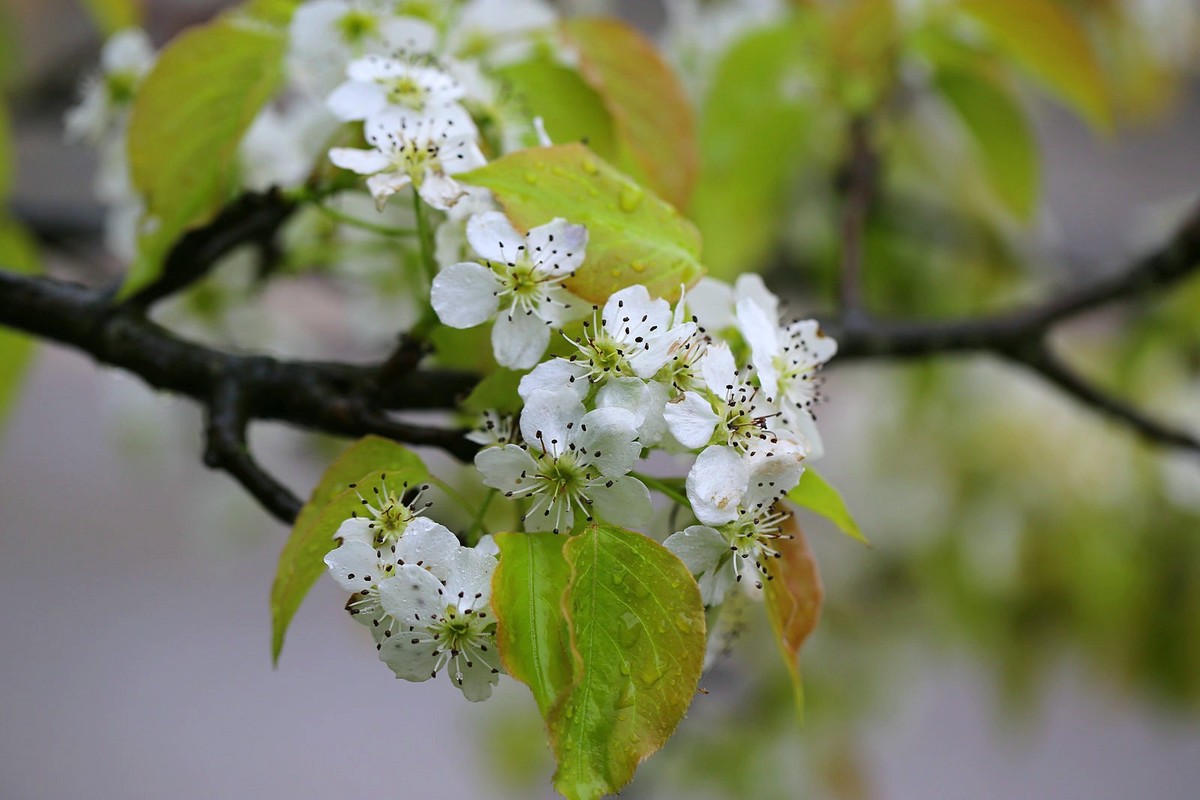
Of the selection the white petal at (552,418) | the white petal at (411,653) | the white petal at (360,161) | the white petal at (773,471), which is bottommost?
the white petal at (411,653)

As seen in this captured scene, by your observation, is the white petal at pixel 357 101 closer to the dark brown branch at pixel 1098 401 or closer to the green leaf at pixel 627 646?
the green leaf at pixel 627 646

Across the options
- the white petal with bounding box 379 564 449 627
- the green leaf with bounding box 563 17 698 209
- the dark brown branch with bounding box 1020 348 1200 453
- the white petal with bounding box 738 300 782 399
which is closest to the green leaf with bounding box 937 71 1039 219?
the dark brown branch with bounding box 1020 348 1200 453

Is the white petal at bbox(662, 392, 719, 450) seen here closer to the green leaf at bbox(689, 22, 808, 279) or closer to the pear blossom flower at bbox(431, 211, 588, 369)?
the pear blossom flower at bbox(431, 211, 588, 369)

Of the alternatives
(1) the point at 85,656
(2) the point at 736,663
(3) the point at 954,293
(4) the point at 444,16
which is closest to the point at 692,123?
(4) the point at 444,16

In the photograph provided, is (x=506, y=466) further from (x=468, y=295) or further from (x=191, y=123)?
(x=191, y=123)

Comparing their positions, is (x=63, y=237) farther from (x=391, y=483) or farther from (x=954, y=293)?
(x=954, y=293)

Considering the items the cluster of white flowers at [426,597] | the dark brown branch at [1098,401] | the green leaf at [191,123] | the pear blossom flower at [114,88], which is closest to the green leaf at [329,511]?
the cluster of white flowers at [426,597]
